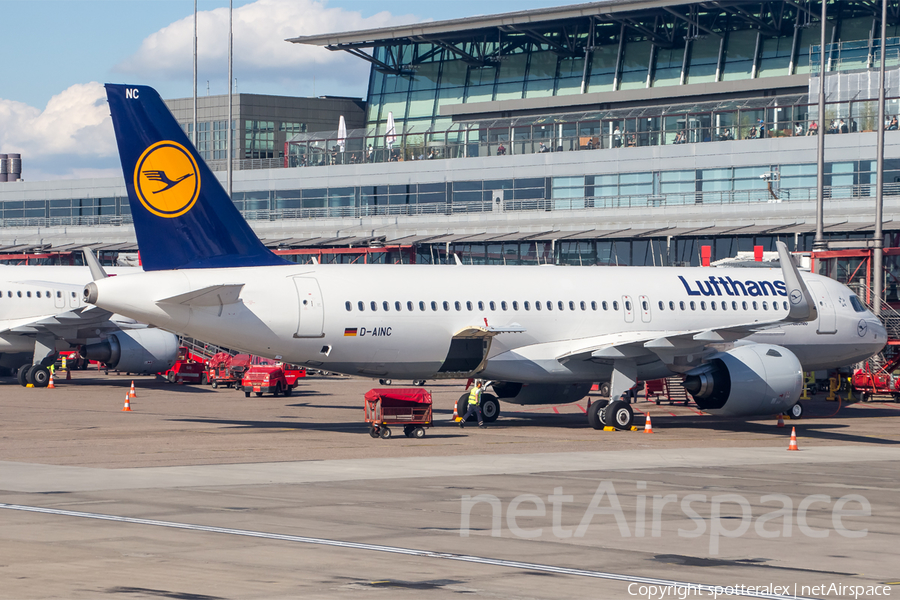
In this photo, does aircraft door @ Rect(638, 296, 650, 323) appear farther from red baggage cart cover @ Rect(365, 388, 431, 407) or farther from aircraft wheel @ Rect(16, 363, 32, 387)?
aircraft wheel @ Rect(16, 363, 32, 387)

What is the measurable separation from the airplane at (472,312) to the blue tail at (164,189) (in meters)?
0.03

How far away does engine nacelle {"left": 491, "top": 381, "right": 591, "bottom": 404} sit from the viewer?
33.1 metres

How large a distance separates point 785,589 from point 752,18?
71.2m

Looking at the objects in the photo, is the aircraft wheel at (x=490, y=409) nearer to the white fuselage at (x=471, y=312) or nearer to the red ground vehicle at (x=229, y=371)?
the white fuselage at (x=471, y=312)

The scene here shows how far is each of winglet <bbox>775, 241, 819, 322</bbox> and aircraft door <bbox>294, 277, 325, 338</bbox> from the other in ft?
36.9

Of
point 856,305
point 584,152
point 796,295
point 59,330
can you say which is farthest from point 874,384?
point 59,330

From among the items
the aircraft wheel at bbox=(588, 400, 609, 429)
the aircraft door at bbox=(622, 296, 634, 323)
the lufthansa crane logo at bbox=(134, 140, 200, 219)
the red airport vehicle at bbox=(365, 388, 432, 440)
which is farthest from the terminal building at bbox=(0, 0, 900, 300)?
the lufthansa crane logo at bbox=(134, 140, 200, 219)

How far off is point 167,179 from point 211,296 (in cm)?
299

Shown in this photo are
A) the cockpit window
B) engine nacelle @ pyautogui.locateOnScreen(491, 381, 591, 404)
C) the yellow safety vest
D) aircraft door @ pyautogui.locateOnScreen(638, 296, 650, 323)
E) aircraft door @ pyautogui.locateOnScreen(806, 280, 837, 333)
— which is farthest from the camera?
the cockpit window

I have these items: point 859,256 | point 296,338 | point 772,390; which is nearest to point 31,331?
point 296,338

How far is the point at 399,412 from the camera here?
27.2 m

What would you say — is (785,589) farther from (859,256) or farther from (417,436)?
(859,256)

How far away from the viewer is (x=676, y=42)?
266 ft

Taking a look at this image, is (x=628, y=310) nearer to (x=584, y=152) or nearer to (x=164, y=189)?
(x=164, y=189)
